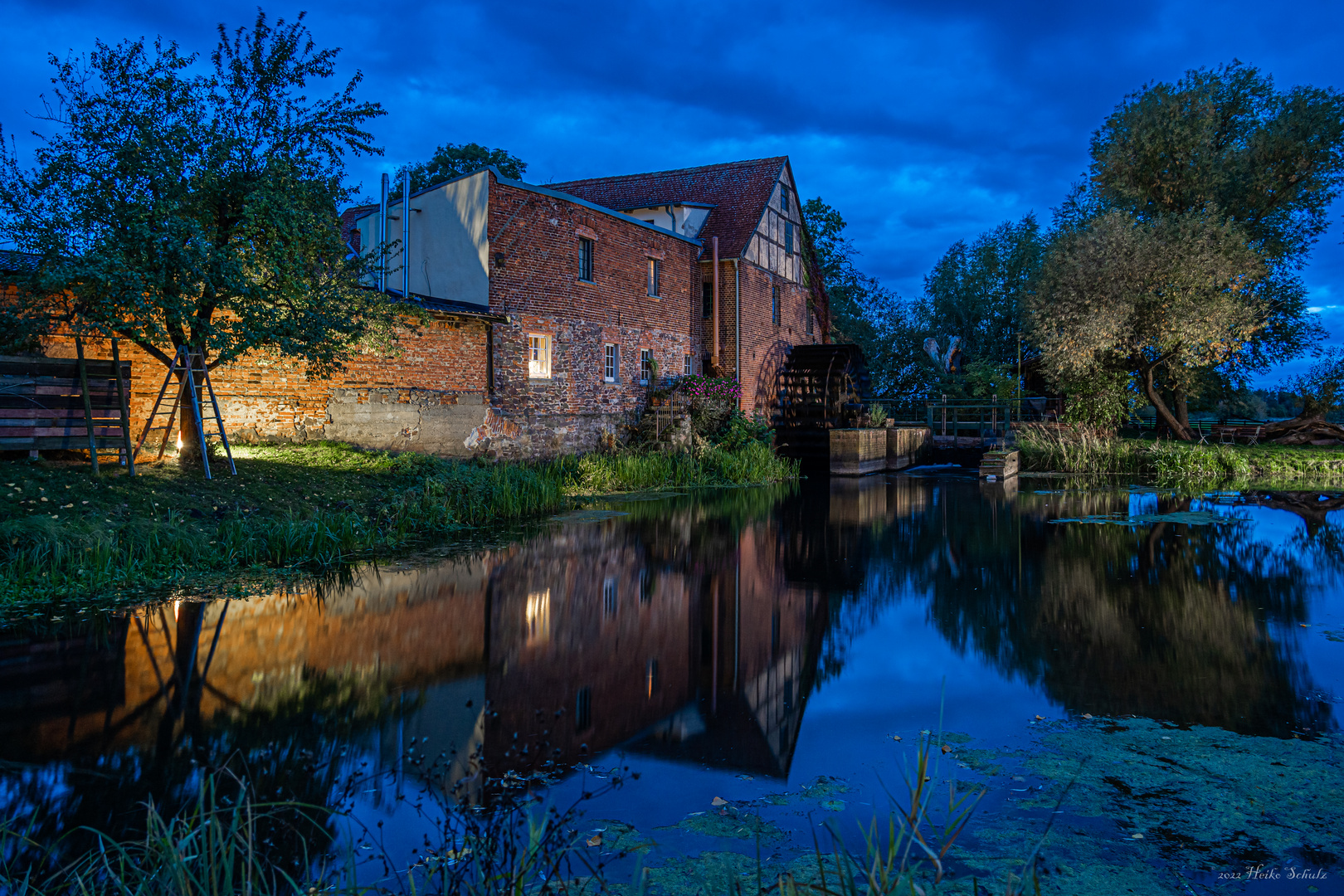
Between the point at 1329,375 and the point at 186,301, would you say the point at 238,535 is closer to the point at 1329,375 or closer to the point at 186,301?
the point at 186,301

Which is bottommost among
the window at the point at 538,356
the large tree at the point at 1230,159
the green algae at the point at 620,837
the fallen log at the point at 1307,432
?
the green algae at the point at 620,837

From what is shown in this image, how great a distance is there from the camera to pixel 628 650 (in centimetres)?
580

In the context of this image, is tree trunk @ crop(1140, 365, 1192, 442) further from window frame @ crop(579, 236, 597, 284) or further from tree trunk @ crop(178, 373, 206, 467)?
tree trunk @ crop(178, 373, 206, 467)

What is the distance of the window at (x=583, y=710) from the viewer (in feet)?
14.0

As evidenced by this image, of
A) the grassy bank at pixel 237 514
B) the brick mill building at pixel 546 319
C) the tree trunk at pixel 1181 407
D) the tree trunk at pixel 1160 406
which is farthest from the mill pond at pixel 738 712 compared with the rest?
the tree trunk at pixel 1181 407

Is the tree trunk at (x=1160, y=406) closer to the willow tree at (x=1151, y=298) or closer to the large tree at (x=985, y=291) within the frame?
the willow tree at (x=1151, y=298)

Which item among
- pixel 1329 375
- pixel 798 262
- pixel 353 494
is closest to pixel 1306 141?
pixel 1329 375

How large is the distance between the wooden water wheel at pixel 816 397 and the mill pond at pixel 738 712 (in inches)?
569

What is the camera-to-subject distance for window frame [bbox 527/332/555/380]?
17109mm

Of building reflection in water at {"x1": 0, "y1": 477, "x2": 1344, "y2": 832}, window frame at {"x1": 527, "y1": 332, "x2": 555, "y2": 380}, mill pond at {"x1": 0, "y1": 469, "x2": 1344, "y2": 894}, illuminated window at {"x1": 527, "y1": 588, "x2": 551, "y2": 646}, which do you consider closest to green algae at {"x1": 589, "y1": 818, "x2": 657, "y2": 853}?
mill pond at {"x1": 0, "y1": 469, "x2": 1344, "y2": 894}

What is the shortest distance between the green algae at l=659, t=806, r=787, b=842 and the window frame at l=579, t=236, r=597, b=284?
16402 millimetres

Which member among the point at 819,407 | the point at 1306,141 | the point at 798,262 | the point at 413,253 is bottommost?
the point at 819,407

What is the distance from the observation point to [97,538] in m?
7.20

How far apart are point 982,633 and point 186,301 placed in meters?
9.85
